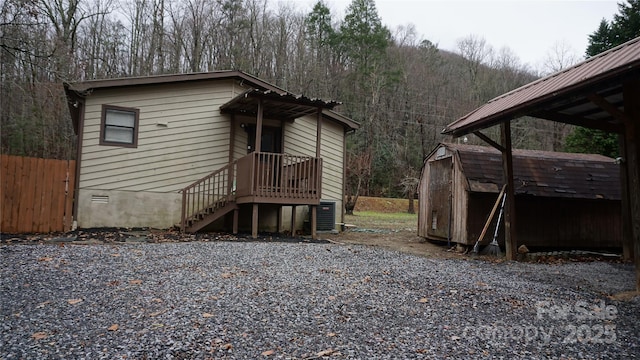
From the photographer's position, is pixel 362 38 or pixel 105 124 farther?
pixel 362 38

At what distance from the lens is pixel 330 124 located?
13328 mm

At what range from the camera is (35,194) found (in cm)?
947

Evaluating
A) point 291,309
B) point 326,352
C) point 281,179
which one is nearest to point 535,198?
point 281,179

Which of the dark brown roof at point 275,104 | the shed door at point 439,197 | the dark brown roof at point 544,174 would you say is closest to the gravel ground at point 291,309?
the dark brown roof at point 544,174

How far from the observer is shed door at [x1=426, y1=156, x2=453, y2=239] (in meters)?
10.8

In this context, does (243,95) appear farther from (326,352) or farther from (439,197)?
(326,352)

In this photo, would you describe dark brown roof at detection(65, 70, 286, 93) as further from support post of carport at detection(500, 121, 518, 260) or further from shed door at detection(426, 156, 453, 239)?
support post of carport at detection(500, 121, 518, 260)

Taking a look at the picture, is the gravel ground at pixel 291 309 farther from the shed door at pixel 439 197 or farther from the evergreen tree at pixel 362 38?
the evergreen tree at pixel 362 38

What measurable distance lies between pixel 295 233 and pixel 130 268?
637 cm

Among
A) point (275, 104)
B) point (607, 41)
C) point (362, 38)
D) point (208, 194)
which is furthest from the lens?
point (362, 38)

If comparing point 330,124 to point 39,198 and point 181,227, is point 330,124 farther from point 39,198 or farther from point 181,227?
point 39,198

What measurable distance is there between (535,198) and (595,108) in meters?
2.97

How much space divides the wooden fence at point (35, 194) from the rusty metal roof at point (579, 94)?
9.41 meters

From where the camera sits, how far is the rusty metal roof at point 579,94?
5.13 metres
